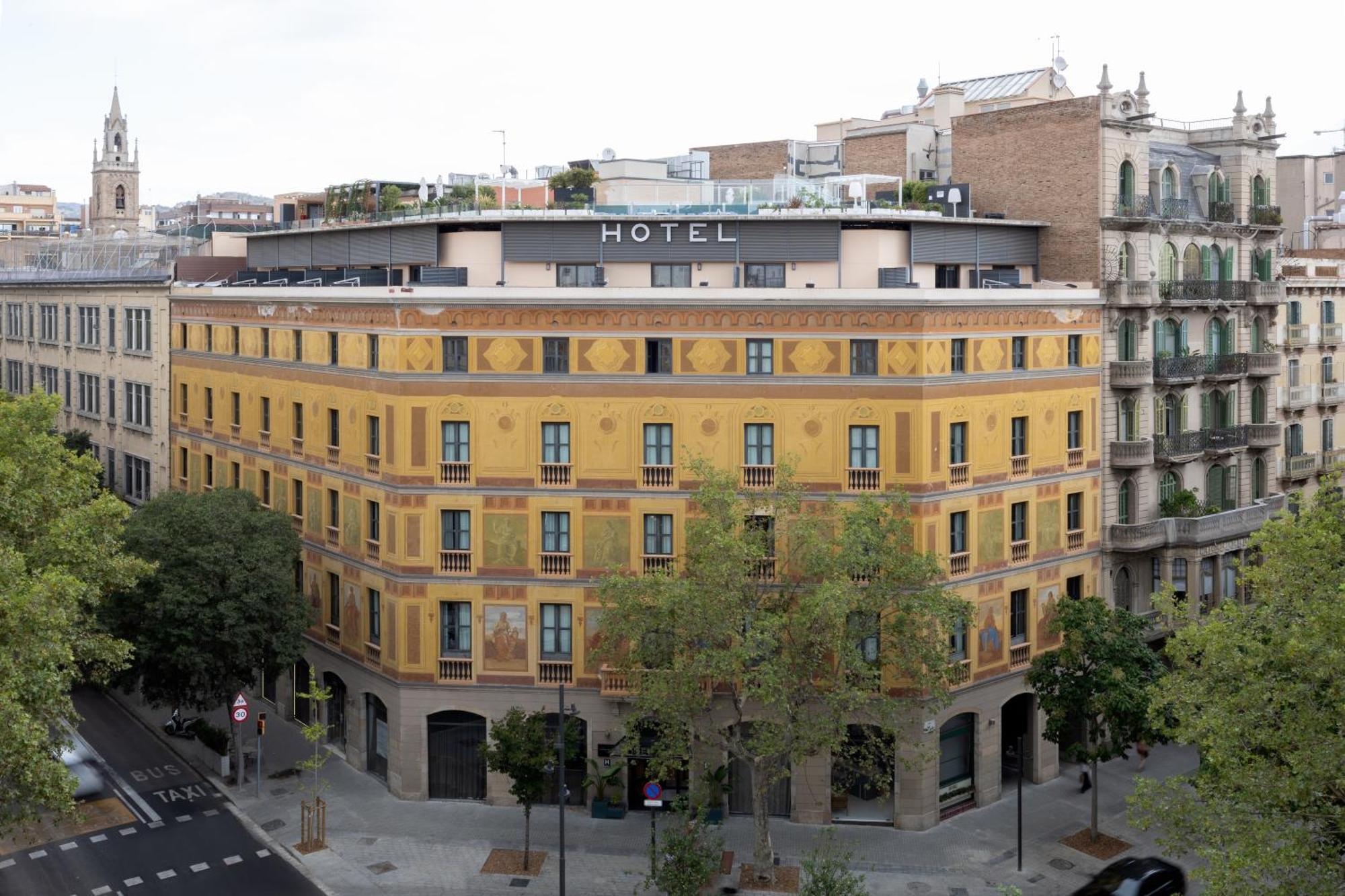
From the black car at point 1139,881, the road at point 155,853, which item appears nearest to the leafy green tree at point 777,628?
the black car at point 1139,881

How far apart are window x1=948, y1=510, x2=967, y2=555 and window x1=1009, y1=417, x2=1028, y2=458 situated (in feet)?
10.7

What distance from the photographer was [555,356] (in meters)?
47.7

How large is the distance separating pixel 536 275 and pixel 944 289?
14.2 meters

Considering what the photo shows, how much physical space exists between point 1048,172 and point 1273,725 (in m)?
29.7

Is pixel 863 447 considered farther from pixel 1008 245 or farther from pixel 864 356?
pixel 1008 245

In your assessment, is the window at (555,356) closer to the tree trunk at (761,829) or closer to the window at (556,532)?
the window at (556,532)

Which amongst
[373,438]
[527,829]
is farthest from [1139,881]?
[373,438]

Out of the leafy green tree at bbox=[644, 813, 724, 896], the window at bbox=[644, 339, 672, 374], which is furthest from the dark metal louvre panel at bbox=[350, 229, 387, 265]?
the leafy green tree at bbox=[644, 813, 724, 896]

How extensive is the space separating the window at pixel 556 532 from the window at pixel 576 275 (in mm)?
8337

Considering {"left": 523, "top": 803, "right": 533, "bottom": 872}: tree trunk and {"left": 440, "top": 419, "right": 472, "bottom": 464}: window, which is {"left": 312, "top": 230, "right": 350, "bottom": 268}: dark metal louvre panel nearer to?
{"left": 440, "top": 419, "right": 472, "bottom": 464}: window

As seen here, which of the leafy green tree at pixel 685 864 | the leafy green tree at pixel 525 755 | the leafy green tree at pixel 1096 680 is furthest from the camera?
the leafy green tree at pixel 1096 680

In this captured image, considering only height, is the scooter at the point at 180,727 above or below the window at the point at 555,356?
below

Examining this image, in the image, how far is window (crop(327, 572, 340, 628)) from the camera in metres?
53.9

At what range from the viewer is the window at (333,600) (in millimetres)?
53875
